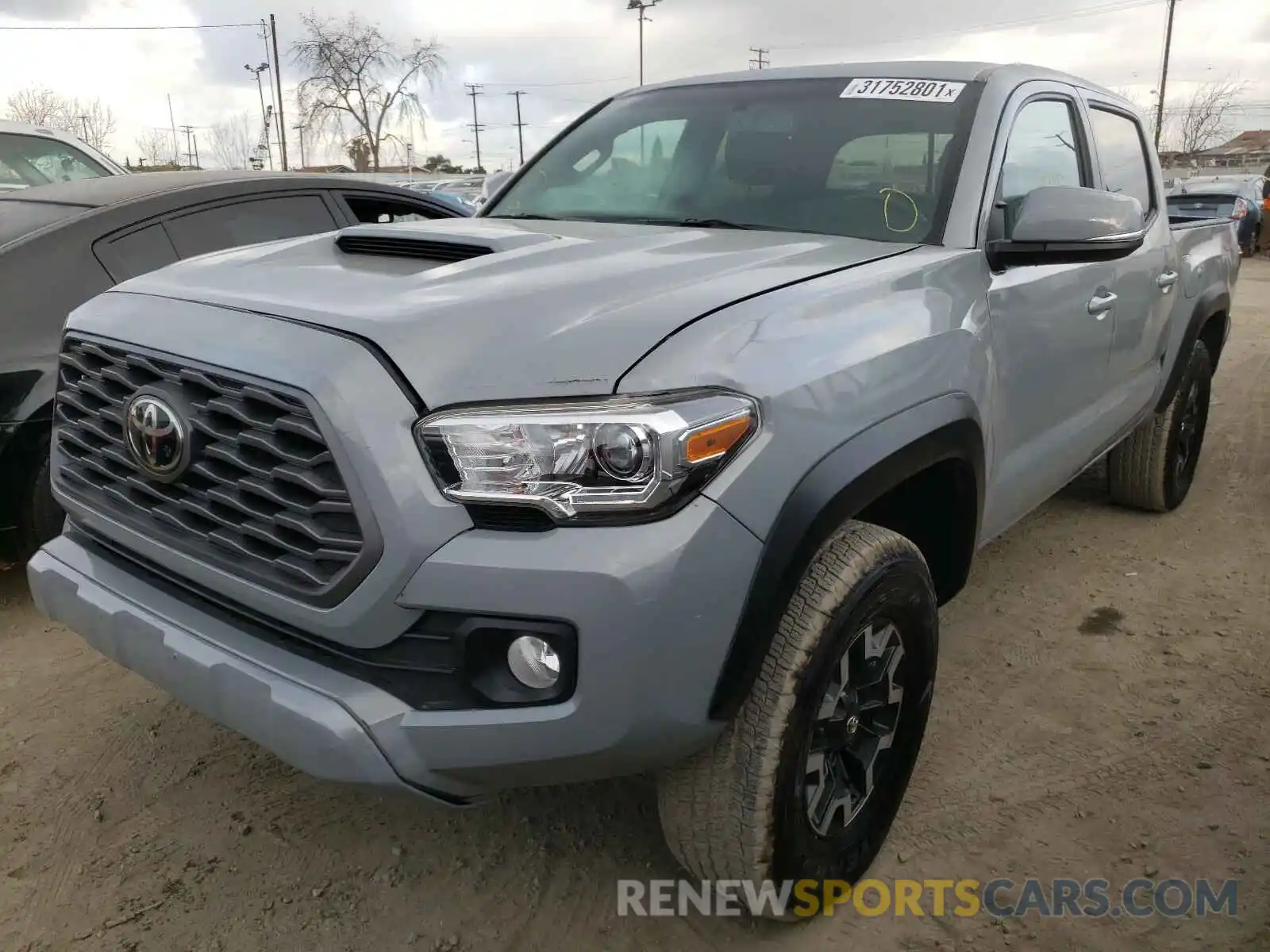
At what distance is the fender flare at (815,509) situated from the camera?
174cm

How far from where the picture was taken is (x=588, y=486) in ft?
5.43

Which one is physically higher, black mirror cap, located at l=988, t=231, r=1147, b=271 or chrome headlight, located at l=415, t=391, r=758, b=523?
black mirror cap, located at l=988, t=231, r=1147, b=271

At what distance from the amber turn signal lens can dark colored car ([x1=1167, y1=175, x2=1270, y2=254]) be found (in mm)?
11556

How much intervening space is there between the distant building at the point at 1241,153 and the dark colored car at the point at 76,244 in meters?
42.1

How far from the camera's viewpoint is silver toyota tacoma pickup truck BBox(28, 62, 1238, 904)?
5.39ft

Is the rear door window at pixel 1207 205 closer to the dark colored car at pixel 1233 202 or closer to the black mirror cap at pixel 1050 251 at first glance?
the dark colored car at pixel 1233 202

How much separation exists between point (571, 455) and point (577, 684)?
38 cm

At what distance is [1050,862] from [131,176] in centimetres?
436

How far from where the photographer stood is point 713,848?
6.46 ft

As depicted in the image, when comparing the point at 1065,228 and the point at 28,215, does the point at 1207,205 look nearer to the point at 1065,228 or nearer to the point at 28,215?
the point at 1065,228

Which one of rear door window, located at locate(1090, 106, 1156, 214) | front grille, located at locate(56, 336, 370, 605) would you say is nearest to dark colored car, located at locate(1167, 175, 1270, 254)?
rear door window, located at locate(1090, 106, 1156, 214)

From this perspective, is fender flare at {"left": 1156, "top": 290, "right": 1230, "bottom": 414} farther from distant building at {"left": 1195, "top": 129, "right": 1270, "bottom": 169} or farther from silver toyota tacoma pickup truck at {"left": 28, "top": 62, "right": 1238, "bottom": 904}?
distant building at {"left": 1195, "top": 129, "right": 1270, "bottom": 169}

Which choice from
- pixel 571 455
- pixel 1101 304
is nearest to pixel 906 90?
pixel 1101 304

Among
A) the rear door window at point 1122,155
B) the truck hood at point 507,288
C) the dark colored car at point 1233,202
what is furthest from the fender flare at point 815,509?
the dark colored car at point 1233,202
